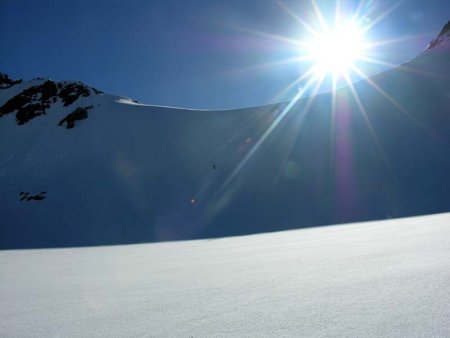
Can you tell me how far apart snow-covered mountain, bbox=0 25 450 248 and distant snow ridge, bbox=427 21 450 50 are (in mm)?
641

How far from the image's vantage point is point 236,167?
27719 millimetres

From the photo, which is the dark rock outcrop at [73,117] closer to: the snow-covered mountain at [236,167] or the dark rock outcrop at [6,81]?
the snow-covered mountain at [236,167]

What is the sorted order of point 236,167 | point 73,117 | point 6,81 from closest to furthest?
point 236,167, point 73,117, point 6,81

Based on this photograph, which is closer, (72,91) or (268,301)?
(268,301)

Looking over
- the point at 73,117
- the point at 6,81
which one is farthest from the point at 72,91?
the point at 6,81

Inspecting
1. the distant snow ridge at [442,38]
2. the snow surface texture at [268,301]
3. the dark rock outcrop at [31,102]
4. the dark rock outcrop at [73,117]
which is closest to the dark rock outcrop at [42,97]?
the dark rock outcrop at [31,102]

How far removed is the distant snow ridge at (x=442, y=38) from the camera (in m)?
31.2

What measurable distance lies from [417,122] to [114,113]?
32288 mm

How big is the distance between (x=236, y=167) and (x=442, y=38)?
24.0 m

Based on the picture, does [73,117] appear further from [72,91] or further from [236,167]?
[236,167]

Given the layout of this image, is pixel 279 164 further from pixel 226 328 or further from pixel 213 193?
pixel 226 328

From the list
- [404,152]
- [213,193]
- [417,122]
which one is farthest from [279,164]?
[417,122]

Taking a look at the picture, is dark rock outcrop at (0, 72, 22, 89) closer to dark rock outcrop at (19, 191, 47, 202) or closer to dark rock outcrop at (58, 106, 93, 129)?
dark rock outcrop at (58, 106, 93, 129)

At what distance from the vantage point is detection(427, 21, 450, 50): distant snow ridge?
102ft
